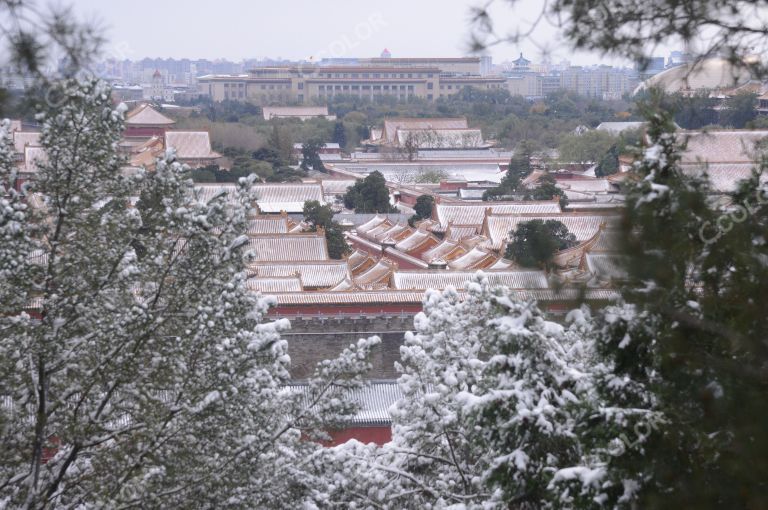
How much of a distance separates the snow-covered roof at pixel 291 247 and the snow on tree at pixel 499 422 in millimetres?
9023

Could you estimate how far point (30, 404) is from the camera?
4316mm

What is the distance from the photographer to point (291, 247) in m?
14.8

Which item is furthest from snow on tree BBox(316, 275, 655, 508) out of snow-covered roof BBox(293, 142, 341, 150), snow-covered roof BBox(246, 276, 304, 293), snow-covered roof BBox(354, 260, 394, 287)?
snow-covered roof BBox(293, 142, 341, 150)

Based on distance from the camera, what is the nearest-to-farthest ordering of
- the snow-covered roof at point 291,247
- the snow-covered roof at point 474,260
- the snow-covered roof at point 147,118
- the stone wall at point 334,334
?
1. the stone wall at point 334,334
2. the snow-covered roof at point 474,260
3. the snow-covered roof at point 291,247
4. the snow-covered roof at point 147,118

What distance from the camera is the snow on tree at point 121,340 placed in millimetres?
4105

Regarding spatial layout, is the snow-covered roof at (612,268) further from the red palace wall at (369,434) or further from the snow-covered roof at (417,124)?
the snow-covered roof at (417,124)

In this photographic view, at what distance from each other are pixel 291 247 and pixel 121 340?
10670mm

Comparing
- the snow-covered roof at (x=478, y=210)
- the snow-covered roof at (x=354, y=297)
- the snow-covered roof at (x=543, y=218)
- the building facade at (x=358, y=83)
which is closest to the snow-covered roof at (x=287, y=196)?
the snow-covered roof at (x=478, y=210)

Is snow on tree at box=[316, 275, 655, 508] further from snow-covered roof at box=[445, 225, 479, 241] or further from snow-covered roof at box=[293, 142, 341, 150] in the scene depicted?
snow-covered roof at box=[293, 142, 341, 150]

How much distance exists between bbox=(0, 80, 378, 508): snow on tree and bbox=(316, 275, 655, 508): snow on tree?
75 cm

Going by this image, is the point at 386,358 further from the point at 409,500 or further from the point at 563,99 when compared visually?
the point at 563,99

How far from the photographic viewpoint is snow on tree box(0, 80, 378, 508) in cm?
411

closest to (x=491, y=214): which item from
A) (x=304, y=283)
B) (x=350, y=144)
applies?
(x=304, y=283)

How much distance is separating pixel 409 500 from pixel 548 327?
135 cm
